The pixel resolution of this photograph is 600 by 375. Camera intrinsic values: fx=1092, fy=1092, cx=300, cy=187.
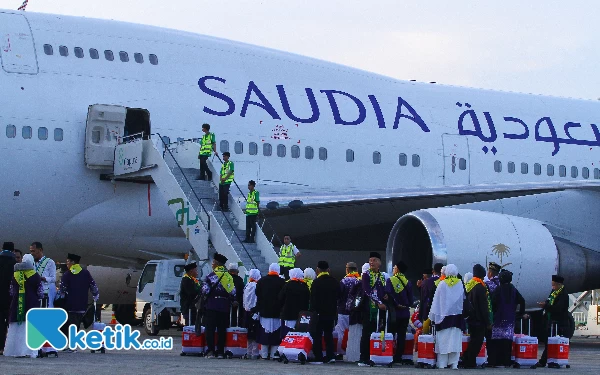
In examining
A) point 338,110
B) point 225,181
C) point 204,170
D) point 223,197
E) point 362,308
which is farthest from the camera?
point 338,110

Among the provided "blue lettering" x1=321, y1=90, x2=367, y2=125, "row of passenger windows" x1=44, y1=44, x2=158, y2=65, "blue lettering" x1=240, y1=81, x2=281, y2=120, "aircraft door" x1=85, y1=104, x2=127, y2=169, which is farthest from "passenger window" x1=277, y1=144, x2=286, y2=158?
"aircraft door" x1=85, y1=104, x2=127, y2=169

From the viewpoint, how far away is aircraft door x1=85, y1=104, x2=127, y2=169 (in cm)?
1834

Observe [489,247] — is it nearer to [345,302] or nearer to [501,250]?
[501,250]

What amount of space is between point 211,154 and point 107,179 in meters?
2.11

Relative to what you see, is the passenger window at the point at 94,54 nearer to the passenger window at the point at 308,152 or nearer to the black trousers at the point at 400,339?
the passenger window at the point at 308,152

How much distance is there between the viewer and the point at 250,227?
55.3 feet

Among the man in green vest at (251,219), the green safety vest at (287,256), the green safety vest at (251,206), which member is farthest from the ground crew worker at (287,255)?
the green safety vest at (251,206)

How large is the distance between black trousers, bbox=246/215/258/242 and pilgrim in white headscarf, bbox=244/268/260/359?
7.87 ft

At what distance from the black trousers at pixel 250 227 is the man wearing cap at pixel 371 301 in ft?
12.3

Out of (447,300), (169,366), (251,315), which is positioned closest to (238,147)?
(251,315)

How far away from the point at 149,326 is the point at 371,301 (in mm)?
7792

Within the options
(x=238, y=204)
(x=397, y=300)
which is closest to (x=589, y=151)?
(x=238, y=204)

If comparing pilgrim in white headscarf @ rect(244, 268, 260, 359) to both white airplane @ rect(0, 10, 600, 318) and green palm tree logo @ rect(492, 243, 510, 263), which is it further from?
green palm tree logo @ rect(492, 243, 510, 263)

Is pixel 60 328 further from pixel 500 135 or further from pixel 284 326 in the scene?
pixel 500 135
